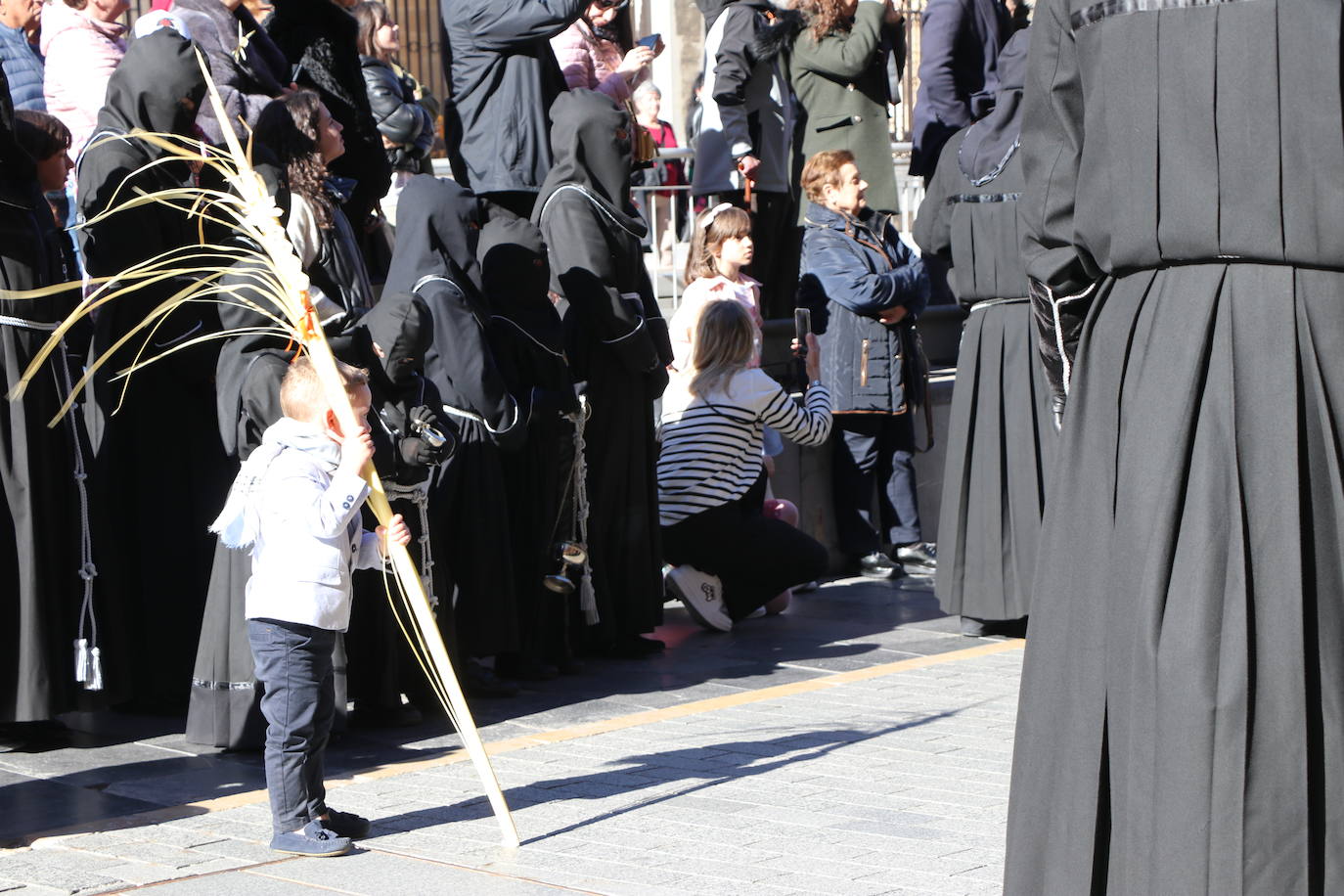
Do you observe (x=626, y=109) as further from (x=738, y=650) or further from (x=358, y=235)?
(x=738, y=650)

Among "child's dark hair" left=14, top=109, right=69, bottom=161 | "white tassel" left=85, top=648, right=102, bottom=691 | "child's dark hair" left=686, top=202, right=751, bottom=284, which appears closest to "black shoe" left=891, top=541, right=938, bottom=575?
"child's dark hair" left=686, top=202, right=751, bottom=284

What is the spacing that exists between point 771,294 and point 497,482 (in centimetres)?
470

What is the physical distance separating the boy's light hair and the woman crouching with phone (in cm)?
356

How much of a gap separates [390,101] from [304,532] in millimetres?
5477

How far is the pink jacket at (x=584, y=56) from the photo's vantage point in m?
10.4

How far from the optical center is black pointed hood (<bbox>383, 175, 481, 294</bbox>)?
7.29m

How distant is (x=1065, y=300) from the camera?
161 inches

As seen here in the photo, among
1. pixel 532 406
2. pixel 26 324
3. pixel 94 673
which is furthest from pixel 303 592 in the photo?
pixel 532 406

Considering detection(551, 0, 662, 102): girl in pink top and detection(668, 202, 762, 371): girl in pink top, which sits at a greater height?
detection(551, 0, 662, 102): girl in pink top

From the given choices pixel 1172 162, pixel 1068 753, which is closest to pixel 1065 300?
pixel 1172 162

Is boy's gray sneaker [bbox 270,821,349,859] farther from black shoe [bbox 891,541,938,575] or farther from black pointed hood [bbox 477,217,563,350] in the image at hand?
black shoe [bbox 891,541,938,575]

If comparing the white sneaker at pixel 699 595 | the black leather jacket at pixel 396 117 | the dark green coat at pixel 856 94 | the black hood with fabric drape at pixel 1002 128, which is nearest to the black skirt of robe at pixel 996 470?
the black hood with fabric drape at pixel 1002 128

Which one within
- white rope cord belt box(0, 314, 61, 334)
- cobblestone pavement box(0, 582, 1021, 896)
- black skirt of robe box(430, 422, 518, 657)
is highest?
white rope cord belt box(0, 314, 61, 334)

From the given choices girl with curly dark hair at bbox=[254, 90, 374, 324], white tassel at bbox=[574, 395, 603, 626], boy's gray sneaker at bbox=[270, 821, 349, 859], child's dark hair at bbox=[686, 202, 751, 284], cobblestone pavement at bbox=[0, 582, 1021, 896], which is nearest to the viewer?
cobblestone pavement at bbox=[0, 582, 1021, 896]
